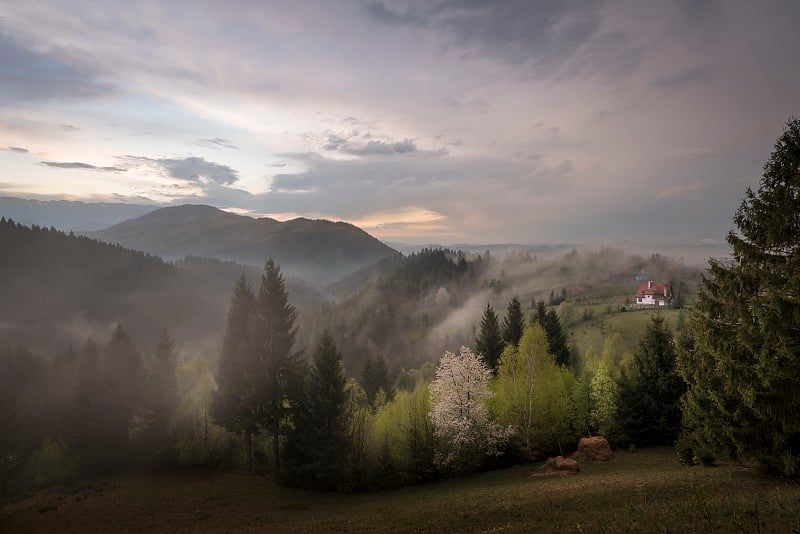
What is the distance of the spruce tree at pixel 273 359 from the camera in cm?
3991

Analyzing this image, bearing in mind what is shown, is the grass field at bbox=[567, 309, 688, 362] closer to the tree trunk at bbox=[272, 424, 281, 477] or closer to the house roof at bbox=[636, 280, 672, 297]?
the house roof at bbox=[636, 280, 672, 297]

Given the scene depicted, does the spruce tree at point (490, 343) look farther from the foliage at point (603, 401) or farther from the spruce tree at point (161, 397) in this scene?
the spruce tree at point (161, 397)

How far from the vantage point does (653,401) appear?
39.0 metres

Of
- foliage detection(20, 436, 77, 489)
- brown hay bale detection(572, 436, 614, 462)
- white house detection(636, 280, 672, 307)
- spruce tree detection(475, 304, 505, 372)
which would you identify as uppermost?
white house detection(636, 280, 672, 307)

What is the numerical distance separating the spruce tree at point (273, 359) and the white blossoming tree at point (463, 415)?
1491 centimetres

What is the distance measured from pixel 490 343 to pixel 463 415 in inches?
900

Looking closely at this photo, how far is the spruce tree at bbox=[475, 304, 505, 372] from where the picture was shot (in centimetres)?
6134

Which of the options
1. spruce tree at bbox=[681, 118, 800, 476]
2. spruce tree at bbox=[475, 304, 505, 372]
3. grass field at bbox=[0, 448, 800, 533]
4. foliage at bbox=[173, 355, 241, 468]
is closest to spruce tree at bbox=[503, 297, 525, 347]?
spruce tree at bbox=[475, 304, 505, 372]

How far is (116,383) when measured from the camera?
49.1 m

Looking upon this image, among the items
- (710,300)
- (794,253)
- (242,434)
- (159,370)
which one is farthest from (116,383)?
(794,253)

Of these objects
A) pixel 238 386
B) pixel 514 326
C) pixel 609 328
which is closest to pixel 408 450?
pixel 238 386

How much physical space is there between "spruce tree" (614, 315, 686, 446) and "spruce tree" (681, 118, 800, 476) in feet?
64.3

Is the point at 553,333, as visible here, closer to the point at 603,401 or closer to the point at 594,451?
the point at 603,401

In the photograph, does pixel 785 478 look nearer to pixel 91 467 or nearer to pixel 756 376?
pixel 756 376
